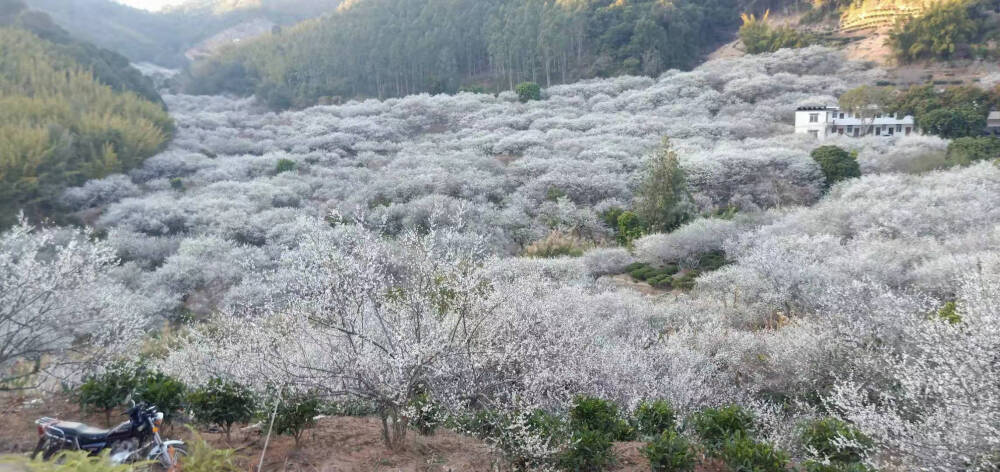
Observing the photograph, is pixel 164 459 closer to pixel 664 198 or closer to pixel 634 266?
pixel 634 266

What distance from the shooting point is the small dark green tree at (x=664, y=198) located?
16.0 metres

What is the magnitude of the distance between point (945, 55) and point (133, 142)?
45839 mm

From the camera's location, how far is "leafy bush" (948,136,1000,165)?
1858 centimetres

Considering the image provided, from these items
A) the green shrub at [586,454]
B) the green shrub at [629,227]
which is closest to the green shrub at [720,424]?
the green shrub at [586,454]

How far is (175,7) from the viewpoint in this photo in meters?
104

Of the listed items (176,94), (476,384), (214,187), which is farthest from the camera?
(176,94)

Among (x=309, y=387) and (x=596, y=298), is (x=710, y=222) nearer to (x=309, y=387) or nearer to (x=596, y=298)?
(x=596, y=298)

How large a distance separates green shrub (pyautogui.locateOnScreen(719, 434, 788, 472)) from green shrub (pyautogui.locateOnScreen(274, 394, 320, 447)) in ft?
9.72

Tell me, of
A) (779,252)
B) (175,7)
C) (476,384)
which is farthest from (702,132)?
(175,7)

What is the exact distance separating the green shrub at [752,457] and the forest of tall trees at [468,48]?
138 ft

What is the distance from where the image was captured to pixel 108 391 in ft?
14.9

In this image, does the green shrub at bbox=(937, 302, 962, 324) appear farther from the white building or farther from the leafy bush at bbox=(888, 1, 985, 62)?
the leafy bush at bbox=(888, 1, 985, 62)

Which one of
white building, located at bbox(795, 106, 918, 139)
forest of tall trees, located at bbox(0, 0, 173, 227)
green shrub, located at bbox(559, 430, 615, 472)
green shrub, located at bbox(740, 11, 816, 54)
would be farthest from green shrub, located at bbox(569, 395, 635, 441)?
green shrub, located at bbox(740, 11, 816, 54)

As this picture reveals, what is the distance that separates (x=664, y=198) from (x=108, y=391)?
14.2 metres
